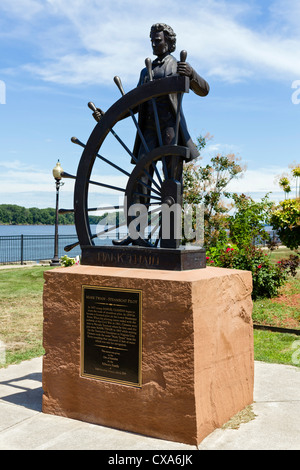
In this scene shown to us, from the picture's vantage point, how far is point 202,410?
4031mm

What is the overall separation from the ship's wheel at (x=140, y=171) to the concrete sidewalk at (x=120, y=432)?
69.5 inches

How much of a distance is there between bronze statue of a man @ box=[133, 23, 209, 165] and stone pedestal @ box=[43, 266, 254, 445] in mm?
1382

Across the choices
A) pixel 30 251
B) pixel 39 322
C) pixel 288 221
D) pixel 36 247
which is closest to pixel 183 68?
pixel 39 322

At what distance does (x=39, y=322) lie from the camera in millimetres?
9398

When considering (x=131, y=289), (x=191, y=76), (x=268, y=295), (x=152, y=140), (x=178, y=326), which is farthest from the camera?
(x=268, y=295)

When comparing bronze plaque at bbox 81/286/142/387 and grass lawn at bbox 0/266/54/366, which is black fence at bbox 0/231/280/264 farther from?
grass lawn at bbox 0/266/54/366

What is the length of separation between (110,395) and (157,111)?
2868 mm

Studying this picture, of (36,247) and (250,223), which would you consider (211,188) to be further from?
(36,247)

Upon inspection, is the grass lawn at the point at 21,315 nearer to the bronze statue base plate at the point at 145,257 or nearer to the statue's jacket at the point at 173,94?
the bronze statue base plate at the point at 145,257

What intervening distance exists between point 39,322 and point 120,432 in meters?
5.53

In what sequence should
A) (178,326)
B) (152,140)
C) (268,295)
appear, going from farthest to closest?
(268,295) → (152,140) → (178,326)

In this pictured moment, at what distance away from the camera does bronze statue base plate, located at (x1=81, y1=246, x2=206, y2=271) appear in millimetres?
4312
